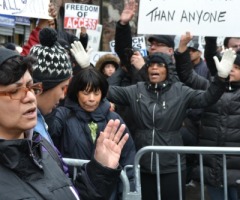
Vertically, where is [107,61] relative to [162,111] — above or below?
above

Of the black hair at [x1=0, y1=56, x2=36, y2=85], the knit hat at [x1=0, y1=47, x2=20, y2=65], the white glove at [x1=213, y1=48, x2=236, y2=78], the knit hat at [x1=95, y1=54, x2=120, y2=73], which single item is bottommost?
the knit hat at [x1=95, y1=54, x2=120, y2=73]

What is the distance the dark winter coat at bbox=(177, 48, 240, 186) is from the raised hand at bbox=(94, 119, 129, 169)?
2.38m

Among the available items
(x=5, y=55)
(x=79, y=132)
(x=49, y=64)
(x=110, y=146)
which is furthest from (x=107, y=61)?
(x=5, y=55)

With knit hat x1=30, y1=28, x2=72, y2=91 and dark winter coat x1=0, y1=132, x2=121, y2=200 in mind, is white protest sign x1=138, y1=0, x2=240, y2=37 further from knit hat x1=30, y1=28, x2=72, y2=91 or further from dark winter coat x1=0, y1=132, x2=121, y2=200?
dark winter coat x1=0, y1=132, x2=121, y2=200

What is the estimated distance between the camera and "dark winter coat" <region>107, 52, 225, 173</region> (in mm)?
4484

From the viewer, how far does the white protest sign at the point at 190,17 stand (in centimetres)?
486

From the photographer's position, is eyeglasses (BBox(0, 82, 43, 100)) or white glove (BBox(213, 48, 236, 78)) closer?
eyeglasses (BBox(0, 82, 43, 100))

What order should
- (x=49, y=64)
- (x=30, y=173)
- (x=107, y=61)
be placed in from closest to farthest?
(x=30, y=173), (x=49, y=64), (x=107, y=61)

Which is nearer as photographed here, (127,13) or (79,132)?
(79,132)

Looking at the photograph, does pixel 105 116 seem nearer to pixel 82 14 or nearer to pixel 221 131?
pixel 221 131

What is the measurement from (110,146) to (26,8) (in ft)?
10.5

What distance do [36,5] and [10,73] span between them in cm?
348

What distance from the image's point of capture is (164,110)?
454cm

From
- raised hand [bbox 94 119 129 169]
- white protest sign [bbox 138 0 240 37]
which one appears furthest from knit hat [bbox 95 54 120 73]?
raised hand [bbox 94 119 129 169]
